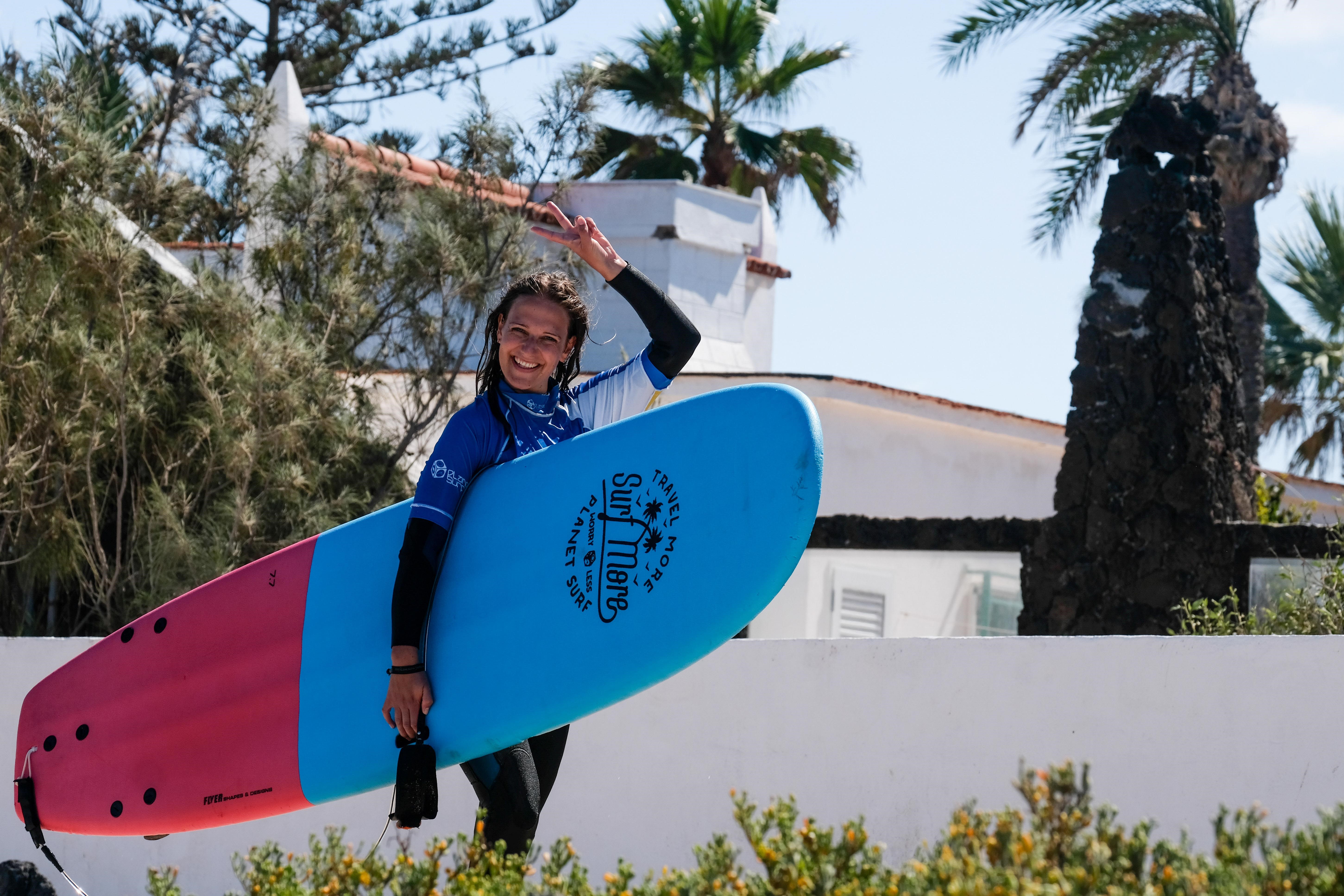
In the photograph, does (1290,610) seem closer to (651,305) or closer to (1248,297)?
(651,305)

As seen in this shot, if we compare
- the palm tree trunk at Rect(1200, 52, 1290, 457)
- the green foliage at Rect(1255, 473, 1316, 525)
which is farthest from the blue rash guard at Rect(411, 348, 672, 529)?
the palm tree trunk at Rect(1200, 52, 1290, 457)

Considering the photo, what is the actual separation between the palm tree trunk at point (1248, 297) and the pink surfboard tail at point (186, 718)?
1046cm

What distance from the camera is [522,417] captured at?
317 centimetres

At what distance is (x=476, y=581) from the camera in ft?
10.2

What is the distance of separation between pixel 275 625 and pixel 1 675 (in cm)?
225

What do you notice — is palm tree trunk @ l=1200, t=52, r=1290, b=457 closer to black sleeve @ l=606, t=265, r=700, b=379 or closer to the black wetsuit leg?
black sleeve @ l=606, t=265, r=700, b=379

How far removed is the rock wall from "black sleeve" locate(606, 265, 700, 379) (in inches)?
135

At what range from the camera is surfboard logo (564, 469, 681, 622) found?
9.90 feet

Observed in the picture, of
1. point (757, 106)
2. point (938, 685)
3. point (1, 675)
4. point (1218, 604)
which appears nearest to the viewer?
point (938, 685)

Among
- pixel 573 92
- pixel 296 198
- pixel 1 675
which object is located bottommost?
pixel 1 675

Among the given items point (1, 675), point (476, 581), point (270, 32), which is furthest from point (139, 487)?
point (270, 32)

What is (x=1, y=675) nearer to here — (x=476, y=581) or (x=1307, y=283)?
(x=476, y=581)

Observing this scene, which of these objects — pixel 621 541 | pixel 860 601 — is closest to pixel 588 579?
pixel 621 541

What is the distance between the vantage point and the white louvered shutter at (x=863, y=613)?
30.8ft
